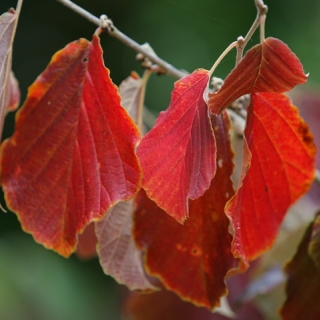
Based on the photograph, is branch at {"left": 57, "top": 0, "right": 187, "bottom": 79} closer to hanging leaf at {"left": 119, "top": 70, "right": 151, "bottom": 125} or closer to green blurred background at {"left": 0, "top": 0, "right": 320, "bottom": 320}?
hanging leaf at {"left": 119, "top": 70, "right": 151, "bottom": 125}

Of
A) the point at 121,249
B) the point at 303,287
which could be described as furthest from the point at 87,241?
the point at 303,287

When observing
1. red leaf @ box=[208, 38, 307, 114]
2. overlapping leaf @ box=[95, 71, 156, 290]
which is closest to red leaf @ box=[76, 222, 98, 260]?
overlapping leaf @ box=[95, 71, 156, 290]

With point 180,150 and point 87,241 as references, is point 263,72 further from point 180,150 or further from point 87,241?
point 87,241

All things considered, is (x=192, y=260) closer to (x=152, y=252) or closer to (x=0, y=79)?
(x=152, y=252)

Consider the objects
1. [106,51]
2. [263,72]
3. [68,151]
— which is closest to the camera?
[263,72]

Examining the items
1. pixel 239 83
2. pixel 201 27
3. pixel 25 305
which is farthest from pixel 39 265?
pixel 239 83

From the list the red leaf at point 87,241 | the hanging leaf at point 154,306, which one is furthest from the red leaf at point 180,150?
the hanging leaf at point 154,306
